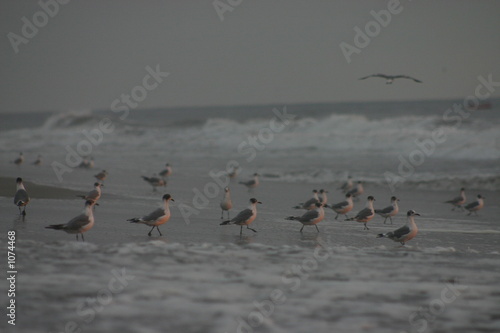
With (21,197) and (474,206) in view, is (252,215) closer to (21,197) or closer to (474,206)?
(21,197)

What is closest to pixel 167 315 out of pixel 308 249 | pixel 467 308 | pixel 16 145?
pixel 467 308

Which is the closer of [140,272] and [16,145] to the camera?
[140,272]

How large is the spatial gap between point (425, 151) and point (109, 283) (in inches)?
940

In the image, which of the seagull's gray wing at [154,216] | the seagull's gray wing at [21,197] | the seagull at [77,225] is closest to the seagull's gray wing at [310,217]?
the seagull's gray wing at [154,216]

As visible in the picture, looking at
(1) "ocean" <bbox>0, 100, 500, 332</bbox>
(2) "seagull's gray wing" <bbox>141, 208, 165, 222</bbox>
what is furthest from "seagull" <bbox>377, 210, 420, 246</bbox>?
(2) "seagull's gray wing" <bbox>141, 208, 165, 222</bbox>

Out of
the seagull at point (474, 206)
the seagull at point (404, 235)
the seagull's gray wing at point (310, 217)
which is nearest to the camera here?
the seagull at point (404, 235)

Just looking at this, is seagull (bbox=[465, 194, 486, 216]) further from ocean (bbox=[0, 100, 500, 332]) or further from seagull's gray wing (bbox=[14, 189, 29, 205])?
seagull's gray wing (bbox=[14, 189, 29, 205])

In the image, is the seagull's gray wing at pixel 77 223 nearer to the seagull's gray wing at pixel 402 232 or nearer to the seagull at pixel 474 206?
the seagull's gray wing at pixel 402 232

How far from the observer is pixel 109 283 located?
6434mm

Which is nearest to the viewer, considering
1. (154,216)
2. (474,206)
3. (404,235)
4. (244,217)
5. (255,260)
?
(255,260)

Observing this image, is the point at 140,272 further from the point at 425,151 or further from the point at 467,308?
the point at 425,151

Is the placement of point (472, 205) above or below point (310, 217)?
above

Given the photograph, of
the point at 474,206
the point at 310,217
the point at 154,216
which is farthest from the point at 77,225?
the point at 474,206

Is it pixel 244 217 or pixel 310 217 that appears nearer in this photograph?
pixel 244 217
